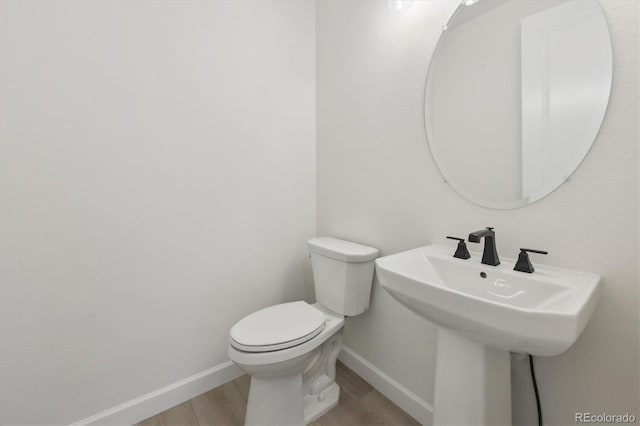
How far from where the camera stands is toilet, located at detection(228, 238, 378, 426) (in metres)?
1.10

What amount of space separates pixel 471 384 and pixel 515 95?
3.15 feet

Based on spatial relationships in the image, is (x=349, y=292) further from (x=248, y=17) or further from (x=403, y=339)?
(x=248, y=17)

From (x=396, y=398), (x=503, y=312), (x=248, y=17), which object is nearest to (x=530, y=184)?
(x=503, y=312)

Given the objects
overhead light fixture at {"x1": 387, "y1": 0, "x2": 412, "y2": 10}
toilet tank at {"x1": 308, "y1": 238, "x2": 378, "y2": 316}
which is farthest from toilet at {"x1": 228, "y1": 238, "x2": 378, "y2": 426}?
overhead light fixture at {"x1": 387, "y1": 0, "x2": 412, "y2": 10}

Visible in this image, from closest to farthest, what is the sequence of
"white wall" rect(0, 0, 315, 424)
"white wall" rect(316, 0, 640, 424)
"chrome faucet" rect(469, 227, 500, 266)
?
"white wall" rect(316, 0, 640, 424)
"chrome faucet" rect(469, 227, 500, 266)
"white wall" rect(0, 0, 315, 424)

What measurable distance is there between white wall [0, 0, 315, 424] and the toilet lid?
1.10 feet

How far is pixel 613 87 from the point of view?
0.75 m

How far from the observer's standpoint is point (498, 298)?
2.83ft

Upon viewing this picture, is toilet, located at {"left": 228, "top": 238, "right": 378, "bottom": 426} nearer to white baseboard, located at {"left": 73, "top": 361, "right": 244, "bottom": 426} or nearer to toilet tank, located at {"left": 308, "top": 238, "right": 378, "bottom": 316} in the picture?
toilet tank, located at {"left": 308, "top": 238, "right": 378, "bottom": 316}

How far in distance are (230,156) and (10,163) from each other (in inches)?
32.3

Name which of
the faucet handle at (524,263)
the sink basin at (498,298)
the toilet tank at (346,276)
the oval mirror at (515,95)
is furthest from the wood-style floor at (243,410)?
the oval mirror at (515,95)

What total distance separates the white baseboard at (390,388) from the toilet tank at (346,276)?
1.19 ft

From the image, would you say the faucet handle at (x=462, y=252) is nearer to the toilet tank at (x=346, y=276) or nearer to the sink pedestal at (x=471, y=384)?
the sink pedestal at (x=471, y=384)

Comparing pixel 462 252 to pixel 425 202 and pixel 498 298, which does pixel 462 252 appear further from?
pixel 425 202
